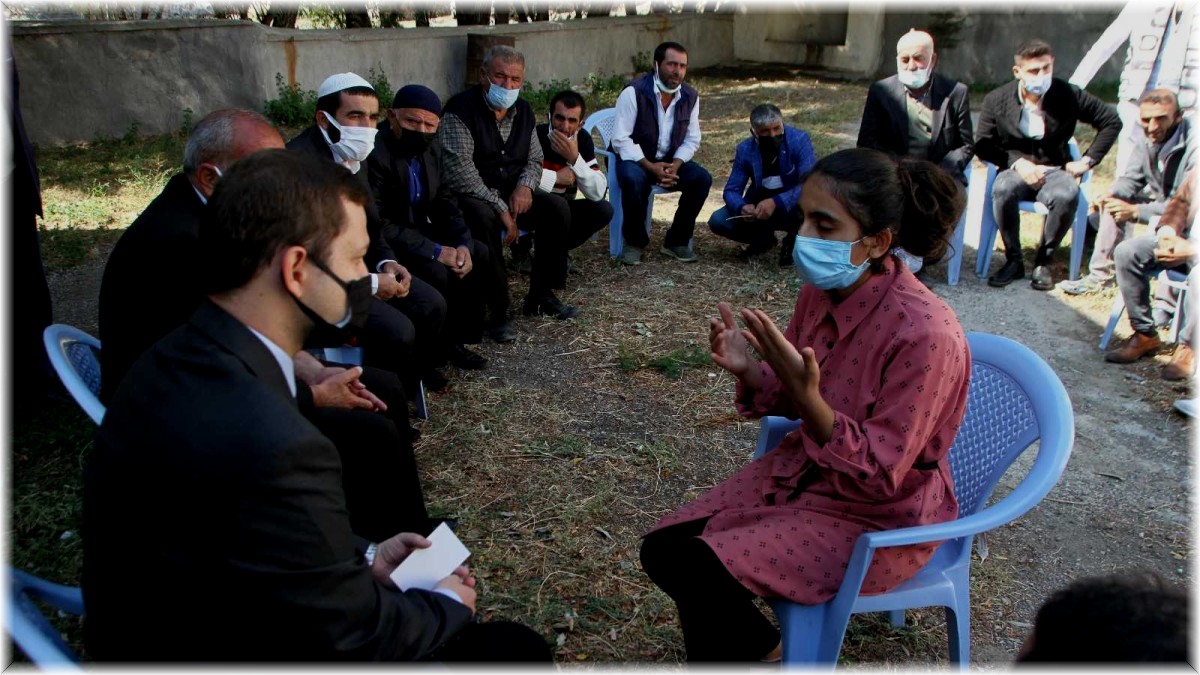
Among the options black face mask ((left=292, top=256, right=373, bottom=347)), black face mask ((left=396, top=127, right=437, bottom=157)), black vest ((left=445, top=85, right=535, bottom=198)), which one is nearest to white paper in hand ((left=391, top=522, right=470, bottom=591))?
black face mask ((left=292, top=256, right=373, bottom=347))

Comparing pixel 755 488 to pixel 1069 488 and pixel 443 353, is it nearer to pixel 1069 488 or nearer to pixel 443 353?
pixel 1069 488

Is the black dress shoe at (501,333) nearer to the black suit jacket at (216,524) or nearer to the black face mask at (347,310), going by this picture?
the black face mask at (347,310)

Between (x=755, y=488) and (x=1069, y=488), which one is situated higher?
(x=755, y=488)

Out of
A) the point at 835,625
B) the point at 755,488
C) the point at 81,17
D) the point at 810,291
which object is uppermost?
the point at 81,17

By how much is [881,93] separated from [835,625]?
5107 mm

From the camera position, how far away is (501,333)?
5285mm

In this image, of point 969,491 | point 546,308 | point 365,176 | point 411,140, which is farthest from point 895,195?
point 546,308

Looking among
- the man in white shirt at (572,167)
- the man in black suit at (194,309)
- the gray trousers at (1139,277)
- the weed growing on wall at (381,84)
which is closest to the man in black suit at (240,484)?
the man in black suit at (194,309)

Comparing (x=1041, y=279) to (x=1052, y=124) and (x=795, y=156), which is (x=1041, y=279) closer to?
(x=1052, y=124)

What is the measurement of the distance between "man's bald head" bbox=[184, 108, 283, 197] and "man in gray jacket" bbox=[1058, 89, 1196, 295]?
16.8ft

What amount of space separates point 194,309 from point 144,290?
0.16 m

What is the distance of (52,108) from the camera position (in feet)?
28.7

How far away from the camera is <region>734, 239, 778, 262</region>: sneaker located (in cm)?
682

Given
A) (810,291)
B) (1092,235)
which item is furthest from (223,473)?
(1092,235)
